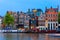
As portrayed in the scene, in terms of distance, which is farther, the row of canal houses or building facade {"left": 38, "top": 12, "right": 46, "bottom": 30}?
building facade {"left": 38, "top": 12, "right": 46, "bottom": 30}

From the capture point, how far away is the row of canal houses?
211ft

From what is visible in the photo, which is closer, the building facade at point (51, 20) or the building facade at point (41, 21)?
the building facade at point (51, 20)

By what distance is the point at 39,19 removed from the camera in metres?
66.7

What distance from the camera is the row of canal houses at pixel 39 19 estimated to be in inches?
2532

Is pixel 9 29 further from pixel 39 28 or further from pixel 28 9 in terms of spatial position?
pixel 28 9

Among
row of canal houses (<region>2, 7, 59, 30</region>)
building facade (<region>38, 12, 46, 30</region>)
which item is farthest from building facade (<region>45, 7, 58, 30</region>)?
building facade (<region>38, 12, 46, 30</region>)

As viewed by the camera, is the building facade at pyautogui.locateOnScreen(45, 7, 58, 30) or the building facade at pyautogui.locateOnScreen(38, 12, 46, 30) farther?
the building facade at pyautogui.locateOnScreen(38, 12, 46, 30)

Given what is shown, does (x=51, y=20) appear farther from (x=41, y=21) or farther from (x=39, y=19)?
(x=39, y=19)

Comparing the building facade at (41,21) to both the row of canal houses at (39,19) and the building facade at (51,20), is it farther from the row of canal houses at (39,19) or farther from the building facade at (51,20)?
the building facade at (51,20)

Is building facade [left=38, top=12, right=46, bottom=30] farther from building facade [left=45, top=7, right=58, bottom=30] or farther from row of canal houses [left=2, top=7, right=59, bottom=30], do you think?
building facade [left=45, top=7, right=58, bottom=30]

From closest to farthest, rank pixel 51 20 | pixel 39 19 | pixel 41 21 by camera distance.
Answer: pixel 51 20, pixel 41 21, pixel 39 19

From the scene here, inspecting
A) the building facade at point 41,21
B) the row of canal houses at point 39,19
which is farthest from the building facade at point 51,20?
the building facade at point 41,21

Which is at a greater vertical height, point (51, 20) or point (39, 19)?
point (39, 19)

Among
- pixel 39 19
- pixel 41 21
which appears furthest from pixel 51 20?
pixel 39 19
